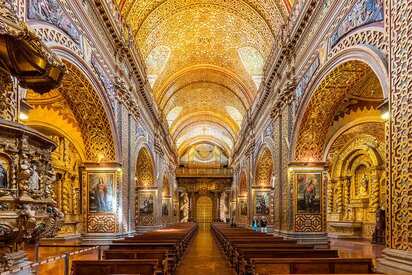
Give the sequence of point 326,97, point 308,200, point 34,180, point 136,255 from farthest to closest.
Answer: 1. point 308,200
2. point 326,97
3. point 136,255
4. point 34,180

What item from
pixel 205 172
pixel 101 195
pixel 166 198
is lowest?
pixel 166 198

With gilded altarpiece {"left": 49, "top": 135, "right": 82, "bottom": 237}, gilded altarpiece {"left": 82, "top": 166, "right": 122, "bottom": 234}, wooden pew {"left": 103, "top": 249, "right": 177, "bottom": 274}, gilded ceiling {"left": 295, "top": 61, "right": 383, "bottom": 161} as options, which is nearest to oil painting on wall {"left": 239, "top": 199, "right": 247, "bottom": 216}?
gilded altarpiece {"left": 49, "top": 135, "right": 82, "bottom": 237}

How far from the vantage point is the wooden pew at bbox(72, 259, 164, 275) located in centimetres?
668

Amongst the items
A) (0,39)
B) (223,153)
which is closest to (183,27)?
(0,39)

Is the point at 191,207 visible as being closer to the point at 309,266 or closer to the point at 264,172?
the point at 264,172

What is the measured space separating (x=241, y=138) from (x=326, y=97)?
18080 millimetres

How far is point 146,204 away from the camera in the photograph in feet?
74.5

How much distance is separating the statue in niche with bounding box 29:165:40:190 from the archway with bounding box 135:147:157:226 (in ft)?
56.5

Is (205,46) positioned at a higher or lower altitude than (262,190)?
higher

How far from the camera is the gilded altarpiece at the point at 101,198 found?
1248cm

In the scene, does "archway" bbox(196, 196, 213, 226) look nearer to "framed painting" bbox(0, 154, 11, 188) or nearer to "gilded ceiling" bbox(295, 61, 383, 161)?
"gilded ceiling" bbox(295, 61, 383, 161)

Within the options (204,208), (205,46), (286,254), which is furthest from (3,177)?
(204,208)

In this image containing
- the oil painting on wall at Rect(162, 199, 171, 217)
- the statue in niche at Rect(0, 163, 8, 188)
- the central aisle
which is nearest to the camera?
the statue in niche at Rect(0, 163, 8, 188)

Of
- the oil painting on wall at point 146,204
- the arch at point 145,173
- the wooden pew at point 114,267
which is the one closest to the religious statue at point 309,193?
the wooden pew at point 114,267
